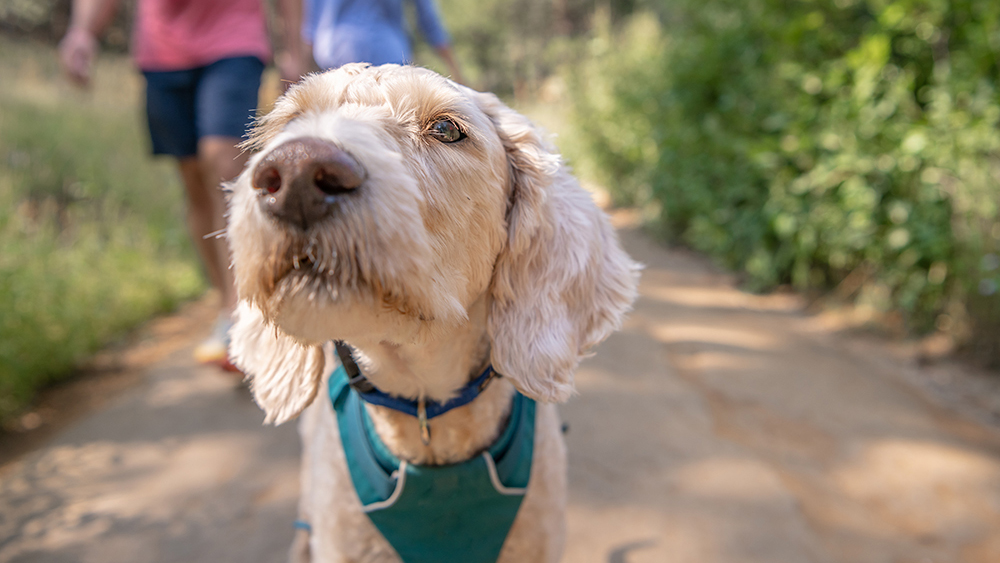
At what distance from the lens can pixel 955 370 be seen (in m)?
3.04

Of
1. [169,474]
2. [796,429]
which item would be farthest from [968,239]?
[169,474]

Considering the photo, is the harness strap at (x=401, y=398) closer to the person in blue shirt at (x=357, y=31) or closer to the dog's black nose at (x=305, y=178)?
the dog's black nose at (x=305, y=178)

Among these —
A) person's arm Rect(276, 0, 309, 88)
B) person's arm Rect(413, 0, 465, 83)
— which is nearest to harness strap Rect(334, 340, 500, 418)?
person's arm Rect(276, 0, 309, 88)

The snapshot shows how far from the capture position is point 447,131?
1191mm

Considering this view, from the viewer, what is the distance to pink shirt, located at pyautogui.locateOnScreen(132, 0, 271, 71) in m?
2.74

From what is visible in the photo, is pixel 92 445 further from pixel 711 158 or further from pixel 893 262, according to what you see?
pixel 711 158

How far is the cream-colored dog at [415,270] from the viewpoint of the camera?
903 mm

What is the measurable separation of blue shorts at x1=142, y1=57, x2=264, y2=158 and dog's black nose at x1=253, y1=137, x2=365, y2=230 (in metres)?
2.03

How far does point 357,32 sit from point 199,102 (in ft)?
2.81

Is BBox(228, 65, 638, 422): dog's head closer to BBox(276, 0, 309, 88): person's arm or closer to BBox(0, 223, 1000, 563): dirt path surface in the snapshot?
BBox(0, 223, 1000, 563): dirt path surface

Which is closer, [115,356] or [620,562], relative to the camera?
[620,562]

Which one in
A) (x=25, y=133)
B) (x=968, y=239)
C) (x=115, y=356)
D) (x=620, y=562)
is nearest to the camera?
(x=620, y=562)

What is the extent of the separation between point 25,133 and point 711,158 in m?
6.94

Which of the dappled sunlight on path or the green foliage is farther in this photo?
the green foliage
